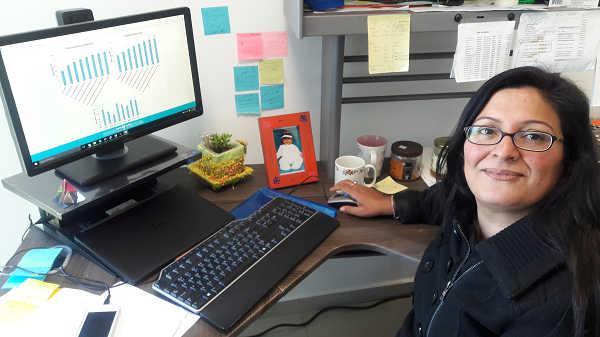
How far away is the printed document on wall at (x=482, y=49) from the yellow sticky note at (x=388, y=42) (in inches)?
6.4

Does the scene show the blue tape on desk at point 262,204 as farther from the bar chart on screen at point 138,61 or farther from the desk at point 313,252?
the bar chart on screen at point 138,61

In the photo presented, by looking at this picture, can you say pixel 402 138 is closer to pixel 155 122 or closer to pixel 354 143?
pixel 354 143

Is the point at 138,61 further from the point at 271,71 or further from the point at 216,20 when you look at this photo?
the point at 271,71

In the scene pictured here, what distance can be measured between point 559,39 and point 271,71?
2.89ft

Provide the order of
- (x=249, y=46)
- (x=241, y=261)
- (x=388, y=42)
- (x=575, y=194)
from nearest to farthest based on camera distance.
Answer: (x=575, y=194) → (x=241, y=261) → (x=388, y=42) → (x=249, y=46)

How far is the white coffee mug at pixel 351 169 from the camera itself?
1.29 m

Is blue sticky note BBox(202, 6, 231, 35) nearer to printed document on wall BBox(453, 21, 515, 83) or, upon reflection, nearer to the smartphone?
printed document on wall BBox(453, 21, 515, 83)

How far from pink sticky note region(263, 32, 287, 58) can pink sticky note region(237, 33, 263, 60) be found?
17 millimetres

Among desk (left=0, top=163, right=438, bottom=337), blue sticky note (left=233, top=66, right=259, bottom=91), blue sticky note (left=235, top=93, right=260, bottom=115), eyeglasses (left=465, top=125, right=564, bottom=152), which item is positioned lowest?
desk (left=0, top=163, right=438, bottom=337)

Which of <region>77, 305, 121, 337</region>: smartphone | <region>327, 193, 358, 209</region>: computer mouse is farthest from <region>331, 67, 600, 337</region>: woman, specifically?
<region>77, 305, 121, 337</region>: smartphone

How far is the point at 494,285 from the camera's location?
2.64 feet

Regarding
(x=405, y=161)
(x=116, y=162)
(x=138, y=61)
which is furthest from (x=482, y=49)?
(x=116, y=162)

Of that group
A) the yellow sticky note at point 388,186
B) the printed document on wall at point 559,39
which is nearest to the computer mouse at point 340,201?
the yellow sticky note at point 388,186

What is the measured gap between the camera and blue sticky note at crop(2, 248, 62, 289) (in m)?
0.93
